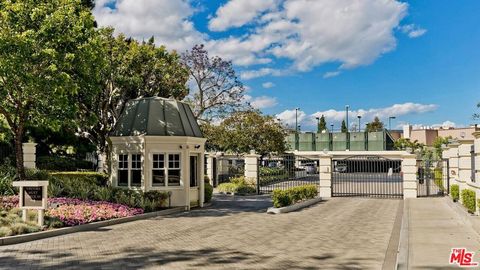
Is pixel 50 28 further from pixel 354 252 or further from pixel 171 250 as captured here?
pixel 354 252

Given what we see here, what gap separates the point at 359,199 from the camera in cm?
2434

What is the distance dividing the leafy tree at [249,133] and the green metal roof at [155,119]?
1813cm

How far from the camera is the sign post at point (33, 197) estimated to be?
1296 centimetres

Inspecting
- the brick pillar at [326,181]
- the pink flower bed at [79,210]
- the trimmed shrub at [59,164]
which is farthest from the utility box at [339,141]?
the pink flower bed at [79,210]

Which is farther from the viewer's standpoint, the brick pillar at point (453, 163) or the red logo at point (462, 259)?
the brick pillar at point (453, 163)

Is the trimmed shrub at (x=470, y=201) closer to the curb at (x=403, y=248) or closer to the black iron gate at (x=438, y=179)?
the curb at (x=403, y=248)

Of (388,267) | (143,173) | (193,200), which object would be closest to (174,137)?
(143,173)

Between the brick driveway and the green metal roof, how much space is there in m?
3.99

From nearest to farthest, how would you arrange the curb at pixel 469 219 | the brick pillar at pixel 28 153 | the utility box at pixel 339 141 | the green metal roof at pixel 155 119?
the curb at pixel 469 219 → the green metal roof at pixel 155 119 → the brick pillar at pixel 28 153 → the utility box at pixel 339 141

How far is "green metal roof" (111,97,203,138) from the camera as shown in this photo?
18.8 meters

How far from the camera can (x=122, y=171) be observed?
741 inches

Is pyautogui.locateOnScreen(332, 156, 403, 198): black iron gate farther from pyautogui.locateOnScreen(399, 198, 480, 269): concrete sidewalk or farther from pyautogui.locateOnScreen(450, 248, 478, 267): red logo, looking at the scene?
pyautogui.locateOnScreen(450, 248, 478, 267): red logo

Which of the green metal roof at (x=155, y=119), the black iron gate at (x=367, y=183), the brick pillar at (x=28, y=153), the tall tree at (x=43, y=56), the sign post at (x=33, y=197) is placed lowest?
the black iron gate at (x=367, y=183)

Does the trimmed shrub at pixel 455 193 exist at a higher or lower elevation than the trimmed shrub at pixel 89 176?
lower
